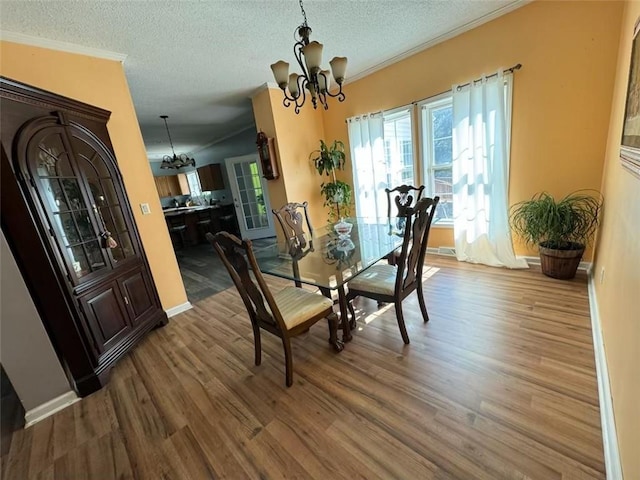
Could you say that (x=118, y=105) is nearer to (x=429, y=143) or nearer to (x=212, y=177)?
(x=429, y=143)

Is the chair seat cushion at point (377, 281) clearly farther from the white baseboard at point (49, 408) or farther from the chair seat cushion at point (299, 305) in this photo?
the white baseboard at point (49, 408)

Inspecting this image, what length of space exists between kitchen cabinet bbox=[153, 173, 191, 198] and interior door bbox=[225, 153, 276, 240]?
12.4ft

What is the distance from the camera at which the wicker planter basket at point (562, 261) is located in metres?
2.37

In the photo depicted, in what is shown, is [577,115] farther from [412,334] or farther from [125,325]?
[125,325]

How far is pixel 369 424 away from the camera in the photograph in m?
1.35

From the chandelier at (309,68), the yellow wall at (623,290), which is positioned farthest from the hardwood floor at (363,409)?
the chandelier at (309,68)

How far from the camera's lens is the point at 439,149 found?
328cm

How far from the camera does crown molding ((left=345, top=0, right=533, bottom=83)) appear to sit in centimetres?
239

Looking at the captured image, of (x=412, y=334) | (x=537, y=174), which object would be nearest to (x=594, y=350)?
(x=412, y=334)

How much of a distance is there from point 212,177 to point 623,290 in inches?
296

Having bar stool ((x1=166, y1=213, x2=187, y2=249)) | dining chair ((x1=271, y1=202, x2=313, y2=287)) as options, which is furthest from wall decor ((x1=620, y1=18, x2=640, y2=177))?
bar stool ((x1=166, y1=213, x2=187, y2=249))

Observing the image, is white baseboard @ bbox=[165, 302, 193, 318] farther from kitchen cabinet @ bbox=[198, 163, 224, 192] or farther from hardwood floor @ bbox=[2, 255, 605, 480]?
kitchen cabinet @ bbox=[198, 163, 224, 192]

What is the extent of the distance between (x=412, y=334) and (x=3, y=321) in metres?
2.64

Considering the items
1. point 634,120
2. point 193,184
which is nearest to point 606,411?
point 634,120
